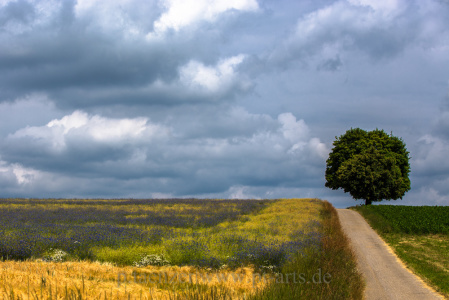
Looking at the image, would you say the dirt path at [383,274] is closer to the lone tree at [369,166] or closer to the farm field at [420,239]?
the farm field at [420,239]

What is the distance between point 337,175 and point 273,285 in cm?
5076

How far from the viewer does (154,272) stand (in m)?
12.6

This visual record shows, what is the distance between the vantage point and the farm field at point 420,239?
1903 cm

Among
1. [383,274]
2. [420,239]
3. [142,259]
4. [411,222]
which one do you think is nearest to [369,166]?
[411,222]

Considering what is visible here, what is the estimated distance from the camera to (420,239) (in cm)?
2838

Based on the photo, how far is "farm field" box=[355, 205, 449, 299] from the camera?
749 inches

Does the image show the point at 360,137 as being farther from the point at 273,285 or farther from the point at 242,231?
the point at 273,285

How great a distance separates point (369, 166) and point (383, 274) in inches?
1428

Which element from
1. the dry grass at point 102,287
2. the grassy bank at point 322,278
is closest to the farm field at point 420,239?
the grassy bank at point 322,278

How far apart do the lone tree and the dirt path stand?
24.7 metres

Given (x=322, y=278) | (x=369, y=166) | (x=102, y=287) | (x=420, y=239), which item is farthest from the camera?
(x=369, y=166)

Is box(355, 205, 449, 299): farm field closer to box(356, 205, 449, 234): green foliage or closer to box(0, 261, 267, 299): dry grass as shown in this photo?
box(356, 205, 449, 234): green foliage

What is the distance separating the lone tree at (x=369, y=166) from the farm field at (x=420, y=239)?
40.4 feet

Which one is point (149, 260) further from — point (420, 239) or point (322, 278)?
point (420, 239)
